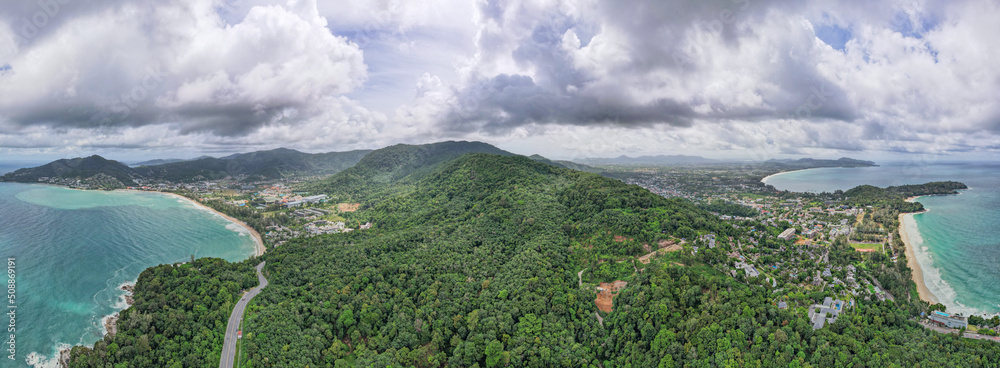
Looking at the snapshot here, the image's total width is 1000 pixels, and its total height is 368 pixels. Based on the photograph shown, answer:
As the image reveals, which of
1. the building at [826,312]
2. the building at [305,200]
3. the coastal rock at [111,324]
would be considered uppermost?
the building at [826,312]

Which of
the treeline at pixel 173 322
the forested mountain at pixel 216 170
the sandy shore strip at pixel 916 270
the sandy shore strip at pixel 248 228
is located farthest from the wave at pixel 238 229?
the sandy shore strip at pixel 916 270

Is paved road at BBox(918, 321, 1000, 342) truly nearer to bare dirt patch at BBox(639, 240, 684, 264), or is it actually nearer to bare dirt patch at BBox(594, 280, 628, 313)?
bare dirt patch at BBox(639, 240, 684, 264)

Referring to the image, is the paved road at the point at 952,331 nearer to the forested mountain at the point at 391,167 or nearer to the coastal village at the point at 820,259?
the coastal village at the point at 820,259

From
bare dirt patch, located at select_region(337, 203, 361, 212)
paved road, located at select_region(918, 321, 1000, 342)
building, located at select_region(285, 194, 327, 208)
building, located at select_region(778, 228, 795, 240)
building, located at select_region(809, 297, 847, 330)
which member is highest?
building, located at select_region(778, 228, 795, 240)

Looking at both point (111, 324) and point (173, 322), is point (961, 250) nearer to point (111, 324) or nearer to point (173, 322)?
point (173, 322)

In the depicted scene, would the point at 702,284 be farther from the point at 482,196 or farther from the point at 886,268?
the point at 482,196

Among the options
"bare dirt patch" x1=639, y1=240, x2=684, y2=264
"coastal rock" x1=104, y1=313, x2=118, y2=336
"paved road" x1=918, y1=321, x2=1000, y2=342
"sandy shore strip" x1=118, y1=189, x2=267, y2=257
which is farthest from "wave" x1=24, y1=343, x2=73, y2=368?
Answer: "paved road" x1=918, y1=321, x2=1000, y2=342

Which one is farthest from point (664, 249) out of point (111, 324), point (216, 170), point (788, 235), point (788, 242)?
point (216, 170)
